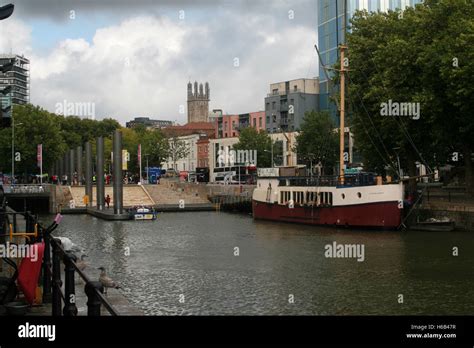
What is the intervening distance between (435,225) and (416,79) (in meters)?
11.6

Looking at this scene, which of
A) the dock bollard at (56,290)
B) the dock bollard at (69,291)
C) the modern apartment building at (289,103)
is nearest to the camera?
the dock bollard at (69,291)

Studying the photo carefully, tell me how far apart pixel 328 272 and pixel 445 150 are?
107 feet

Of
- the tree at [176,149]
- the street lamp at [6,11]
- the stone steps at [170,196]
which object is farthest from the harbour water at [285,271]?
the tree at [176,149]

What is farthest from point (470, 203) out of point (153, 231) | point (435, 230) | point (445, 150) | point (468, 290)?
point (468, 290)

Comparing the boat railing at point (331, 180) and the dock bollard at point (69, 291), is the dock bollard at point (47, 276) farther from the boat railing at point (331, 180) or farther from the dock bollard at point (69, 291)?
the boat railing at point (331, 180)

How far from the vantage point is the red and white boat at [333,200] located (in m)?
47.5

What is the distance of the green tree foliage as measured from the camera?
44406 mm

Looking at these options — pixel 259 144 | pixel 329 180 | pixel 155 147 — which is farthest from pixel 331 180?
pixel 155 147

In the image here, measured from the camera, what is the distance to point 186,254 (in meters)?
35.5

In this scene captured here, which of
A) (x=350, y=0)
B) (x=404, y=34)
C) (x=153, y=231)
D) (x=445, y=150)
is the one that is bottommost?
(x=153, y=231)

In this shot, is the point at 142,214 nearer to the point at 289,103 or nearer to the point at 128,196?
the point at 128,196

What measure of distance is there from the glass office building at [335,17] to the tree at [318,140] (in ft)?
19.3

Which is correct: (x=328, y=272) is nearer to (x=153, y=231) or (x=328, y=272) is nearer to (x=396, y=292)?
(x=396, y=292)

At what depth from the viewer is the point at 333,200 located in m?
51.8
